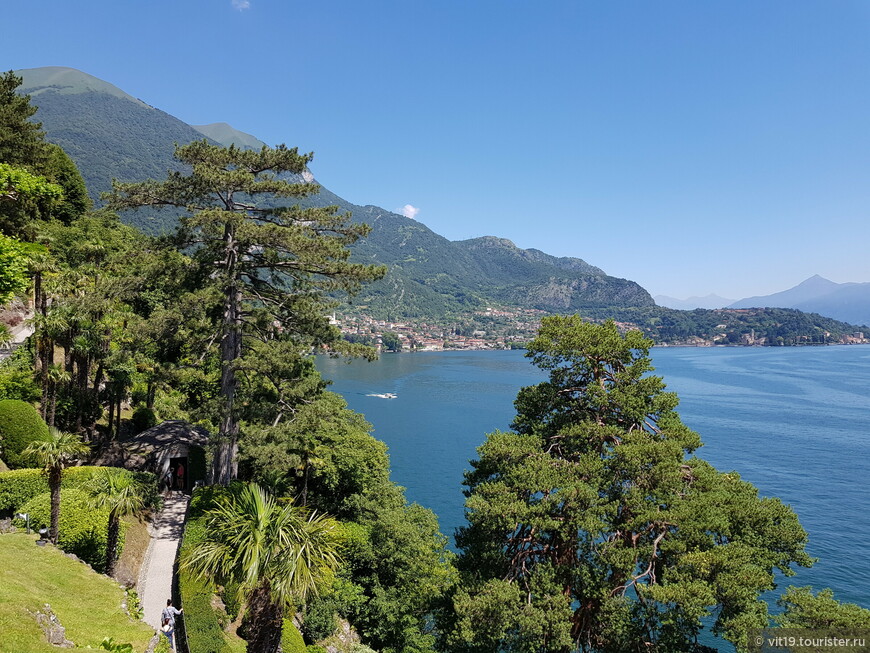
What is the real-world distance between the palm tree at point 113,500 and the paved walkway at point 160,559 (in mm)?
1114

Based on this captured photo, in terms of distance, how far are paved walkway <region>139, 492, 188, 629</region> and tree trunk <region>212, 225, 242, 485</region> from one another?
2.01m

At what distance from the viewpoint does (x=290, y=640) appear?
12.9 metres

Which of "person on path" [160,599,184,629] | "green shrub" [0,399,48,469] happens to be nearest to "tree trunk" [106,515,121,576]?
"person on path" [160,599,184,629]

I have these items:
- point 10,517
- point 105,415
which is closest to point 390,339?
point 105,415

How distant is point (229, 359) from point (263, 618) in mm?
9503

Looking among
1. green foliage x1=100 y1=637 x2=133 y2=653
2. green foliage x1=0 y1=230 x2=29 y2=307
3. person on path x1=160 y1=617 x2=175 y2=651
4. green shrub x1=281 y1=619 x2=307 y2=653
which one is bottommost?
green shrub x1=281 y1=619 x2=307 y2=653

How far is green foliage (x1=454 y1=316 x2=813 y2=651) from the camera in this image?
10.5 m

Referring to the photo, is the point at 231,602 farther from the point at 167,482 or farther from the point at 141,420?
the point at 141,420

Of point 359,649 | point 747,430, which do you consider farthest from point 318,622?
point 747,430

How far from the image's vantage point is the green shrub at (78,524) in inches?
507

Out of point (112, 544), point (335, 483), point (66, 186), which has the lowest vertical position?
point (335, 483)

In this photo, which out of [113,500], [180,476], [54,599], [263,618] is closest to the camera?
[263,618]

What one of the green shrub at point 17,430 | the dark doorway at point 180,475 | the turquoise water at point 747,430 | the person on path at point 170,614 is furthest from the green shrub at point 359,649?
the turquoise water at point 747,430

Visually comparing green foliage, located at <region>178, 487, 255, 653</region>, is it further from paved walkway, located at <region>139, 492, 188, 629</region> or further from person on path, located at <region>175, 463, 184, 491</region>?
person on path, located at <region>175, 463, 184, 491</region>
